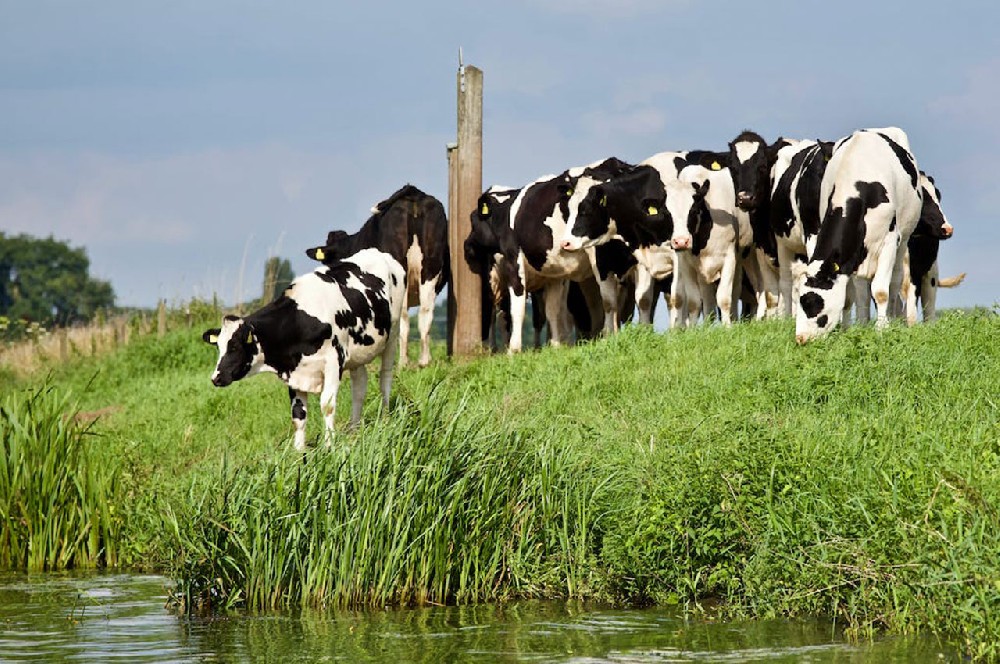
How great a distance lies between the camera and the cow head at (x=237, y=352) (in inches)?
559

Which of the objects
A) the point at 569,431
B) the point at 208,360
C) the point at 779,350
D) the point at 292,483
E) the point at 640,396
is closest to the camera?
the point at 292,483

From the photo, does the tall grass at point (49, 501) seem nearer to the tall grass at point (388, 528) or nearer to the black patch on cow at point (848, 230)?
the tall grass at point (388, 528)

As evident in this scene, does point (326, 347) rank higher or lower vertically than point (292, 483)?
higher

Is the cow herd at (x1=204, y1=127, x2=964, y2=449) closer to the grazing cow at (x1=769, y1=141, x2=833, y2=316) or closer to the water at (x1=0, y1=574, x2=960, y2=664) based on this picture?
the grazing cow at (x1=769, y1=141, x2=833, y2=316)

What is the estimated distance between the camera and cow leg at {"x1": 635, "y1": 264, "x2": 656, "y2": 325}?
20.0m

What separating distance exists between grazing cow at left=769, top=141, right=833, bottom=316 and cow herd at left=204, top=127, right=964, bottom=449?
0.08 feet

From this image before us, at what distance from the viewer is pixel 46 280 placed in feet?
269

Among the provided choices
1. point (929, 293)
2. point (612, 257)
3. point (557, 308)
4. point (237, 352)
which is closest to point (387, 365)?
point (237, 352)

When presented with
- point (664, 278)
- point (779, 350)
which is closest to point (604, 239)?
point (664, 278)

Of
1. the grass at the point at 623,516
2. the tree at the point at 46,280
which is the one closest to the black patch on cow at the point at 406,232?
the grass at the point at 623,516

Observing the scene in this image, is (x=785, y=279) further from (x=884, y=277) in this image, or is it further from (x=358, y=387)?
(x=358, y=387)

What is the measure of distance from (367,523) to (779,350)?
6.94m

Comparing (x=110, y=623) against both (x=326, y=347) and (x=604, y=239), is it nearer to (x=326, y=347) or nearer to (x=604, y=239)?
(x=326, y=347)

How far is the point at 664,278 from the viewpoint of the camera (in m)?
21.0
